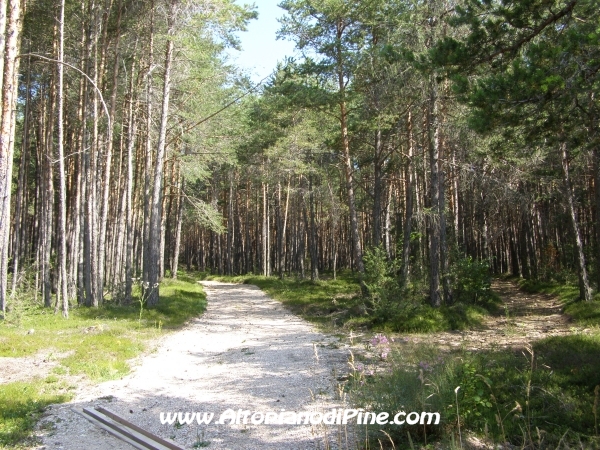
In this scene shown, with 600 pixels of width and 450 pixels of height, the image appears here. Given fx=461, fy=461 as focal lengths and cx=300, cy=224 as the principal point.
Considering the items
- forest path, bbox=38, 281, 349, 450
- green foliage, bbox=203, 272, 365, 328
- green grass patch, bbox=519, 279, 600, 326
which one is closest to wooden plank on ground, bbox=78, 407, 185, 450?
forest path, bbox=38, 281, 349, 450

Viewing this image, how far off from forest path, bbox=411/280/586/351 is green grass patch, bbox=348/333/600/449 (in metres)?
1.57

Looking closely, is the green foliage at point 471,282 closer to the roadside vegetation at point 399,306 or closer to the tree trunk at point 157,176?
the roadside vegetation at point 399,306

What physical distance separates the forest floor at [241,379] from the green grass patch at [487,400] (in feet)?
1.21

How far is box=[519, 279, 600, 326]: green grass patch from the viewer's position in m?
11.9

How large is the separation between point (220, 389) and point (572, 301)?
12.8 metres

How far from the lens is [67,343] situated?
9.45 metres

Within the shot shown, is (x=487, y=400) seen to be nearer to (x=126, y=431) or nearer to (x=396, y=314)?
(x=126, y=431)

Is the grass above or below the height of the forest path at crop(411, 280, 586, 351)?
above

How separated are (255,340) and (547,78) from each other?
825 cm

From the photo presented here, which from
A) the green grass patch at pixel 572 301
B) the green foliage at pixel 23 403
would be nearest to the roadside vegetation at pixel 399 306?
the green grass patch at pixel 572 301

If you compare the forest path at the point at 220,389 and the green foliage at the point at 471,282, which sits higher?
the green foliage at the point at 471,282

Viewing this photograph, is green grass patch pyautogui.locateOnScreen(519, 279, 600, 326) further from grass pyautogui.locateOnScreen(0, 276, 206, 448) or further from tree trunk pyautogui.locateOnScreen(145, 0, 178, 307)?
tree trunk pyautogui.locateOnScreen(145, 0, 178, 307)

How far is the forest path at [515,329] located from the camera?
386 inches

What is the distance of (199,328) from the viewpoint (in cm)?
1298
